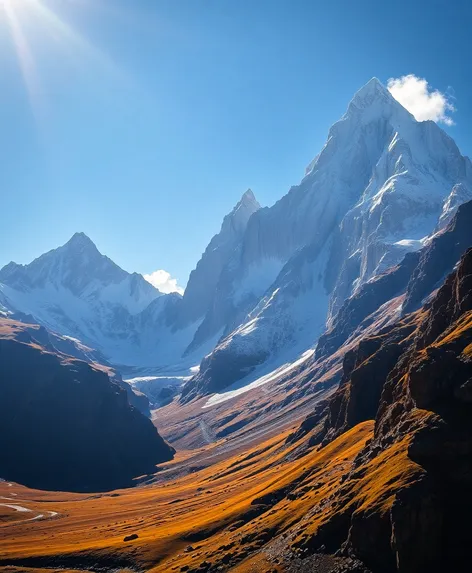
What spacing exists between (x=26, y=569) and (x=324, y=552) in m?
63.3

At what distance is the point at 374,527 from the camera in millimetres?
58469

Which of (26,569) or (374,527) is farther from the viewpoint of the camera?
(26,569)

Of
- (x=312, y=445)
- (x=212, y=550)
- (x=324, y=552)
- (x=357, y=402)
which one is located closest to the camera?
(x=324, y=552)

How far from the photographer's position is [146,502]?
183 m

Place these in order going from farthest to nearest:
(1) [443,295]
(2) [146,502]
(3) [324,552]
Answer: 1. (2) [146,502]
2. (1) [443,295]
3. (3) [324,552]

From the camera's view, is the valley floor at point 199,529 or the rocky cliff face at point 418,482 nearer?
the rocky cliff face at point 418,482

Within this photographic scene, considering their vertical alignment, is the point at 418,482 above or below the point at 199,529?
above

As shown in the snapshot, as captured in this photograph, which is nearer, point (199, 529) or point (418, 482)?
point (418, 482)

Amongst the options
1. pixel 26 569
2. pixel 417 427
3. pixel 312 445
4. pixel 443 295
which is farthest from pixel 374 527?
pixel 312 445

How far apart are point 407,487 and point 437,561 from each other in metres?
6.79

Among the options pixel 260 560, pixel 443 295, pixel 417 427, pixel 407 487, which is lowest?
pixel 260 560

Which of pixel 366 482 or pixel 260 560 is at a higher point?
pixel 366 482

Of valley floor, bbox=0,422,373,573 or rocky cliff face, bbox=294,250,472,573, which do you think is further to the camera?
valley floor, bbox=0,422,373,573

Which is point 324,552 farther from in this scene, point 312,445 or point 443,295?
point 312,445
